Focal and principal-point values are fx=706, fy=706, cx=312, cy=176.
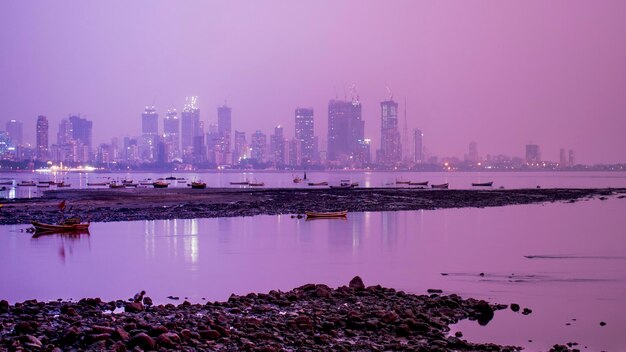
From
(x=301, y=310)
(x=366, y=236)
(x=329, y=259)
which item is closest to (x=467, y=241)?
(x=366, y=236)

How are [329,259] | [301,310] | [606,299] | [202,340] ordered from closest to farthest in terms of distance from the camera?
[202,340] → [301,310] → [606,299] → [329,259]

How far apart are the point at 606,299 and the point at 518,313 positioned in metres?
4.64

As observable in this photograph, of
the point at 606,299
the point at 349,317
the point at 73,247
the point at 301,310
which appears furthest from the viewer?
the point at 73,247

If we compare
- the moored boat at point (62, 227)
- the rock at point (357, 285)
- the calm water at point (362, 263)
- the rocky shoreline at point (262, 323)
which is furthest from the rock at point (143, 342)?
the moored boat at point (62, 227)

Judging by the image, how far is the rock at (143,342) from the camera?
12.7 metres

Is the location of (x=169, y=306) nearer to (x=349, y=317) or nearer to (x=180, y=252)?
(x=349, y=317)

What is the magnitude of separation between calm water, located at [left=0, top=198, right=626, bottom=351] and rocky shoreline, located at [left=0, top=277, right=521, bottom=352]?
1.38 meters

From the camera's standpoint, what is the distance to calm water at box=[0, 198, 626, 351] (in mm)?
19906

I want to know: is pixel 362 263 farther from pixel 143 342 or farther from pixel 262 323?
pixel 143 342

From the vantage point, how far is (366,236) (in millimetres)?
41375

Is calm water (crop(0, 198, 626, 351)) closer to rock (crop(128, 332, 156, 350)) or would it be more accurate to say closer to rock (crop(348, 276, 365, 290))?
rock (crop(348, 276, 365, 290))

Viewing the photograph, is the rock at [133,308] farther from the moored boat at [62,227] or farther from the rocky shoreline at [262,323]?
the moored boat at [62,227]

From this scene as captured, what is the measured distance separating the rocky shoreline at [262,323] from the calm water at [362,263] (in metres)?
1.38

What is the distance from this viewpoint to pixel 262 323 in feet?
50.2
